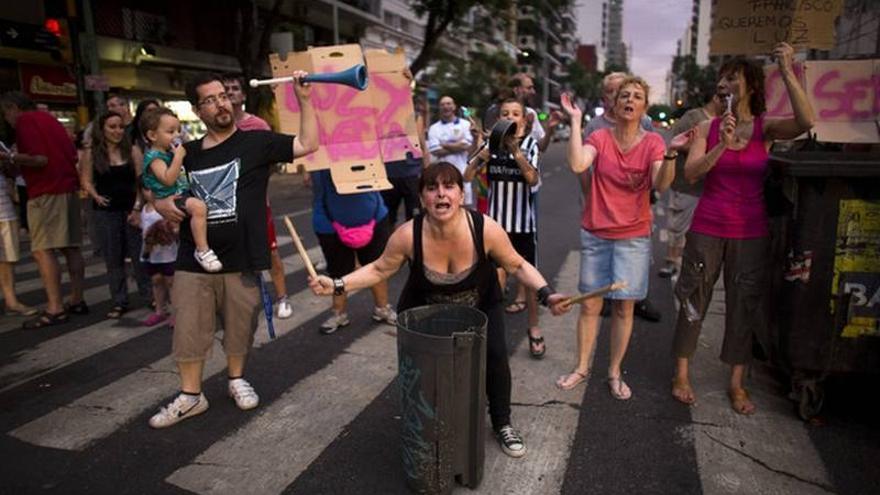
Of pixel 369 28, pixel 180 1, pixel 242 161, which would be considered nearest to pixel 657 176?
pixel 242 161

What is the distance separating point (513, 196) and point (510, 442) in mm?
2023

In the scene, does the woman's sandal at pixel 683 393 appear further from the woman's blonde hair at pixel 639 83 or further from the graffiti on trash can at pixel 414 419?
the graffiti on trash can at pixel 414 419

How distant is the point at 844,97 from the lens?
4.35 m

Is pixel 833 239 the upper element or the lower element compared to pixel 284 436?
upper

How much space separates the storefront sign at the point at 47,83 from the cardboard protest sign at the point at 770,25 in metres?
16.1

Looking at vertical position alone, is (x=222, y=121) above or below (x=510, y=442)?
above

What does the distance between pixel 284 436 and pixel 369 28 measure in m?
30.3

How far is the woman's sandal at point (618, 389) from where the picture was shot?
12.5 ft

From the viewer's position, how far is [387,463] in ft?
10.2

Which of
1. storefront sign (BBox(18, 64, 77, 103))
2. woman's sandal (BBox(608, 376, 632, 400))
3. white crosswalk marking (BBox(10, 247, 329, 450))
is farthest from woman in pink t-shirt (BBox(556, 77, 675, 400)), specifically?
storefront sign (BBox(18, 64, 77, 103))

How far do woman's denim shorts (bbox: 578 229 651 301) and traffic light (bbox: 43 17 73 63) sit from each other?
36.3 feet

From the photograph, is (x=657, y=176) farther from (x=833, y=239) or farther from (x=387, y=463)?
(x=387, y=463)

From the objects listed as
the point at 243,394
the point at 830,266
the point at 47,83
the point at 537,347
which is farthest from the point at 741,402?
the point at 47,83

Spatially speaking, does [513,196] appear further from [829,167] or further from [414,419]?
[414,419]
